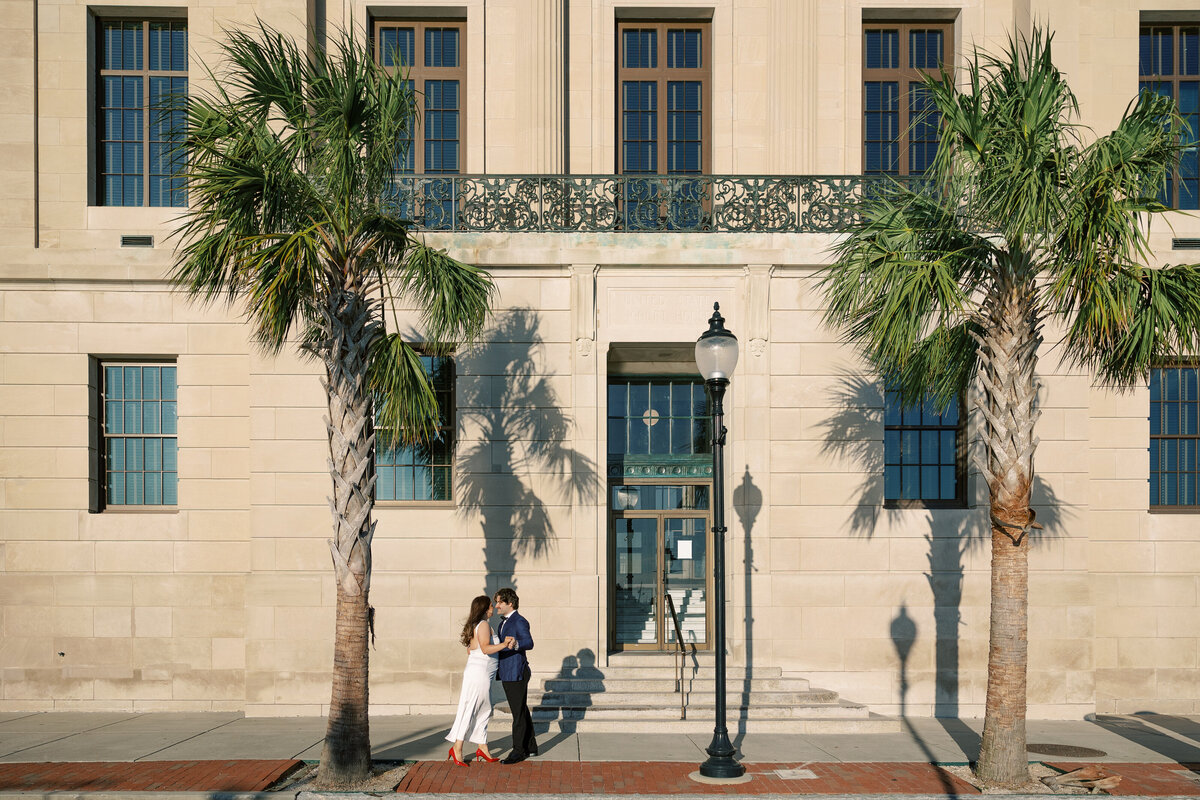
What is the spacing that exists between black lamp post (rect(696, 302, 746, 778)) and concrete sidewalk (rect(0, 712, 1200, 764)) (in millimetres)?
992

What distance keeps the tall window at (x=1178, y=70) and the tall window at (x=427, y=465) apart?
12.3 meters

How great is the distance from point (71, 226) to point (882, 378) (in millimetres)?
12789

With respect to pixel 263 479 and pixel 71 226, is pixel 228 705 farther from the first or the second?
pixel 71 226

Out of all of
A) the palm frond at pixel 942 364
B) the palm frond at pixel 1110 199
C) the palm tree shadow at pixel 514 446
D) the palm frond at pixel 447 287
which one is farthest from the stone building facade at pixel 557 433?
the palm frond at pixel 1110 199

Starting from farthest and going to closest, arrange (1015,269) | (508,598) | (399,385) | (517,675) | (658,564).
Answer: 1. (658,564)
2. (508,598)
3. (517,675)
4. (1015,269)
5. (399,385)

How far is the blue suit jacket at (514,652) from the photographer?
11.7 metres

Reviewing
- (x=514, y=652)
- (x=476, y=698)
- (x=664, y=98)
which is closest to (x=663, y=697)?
(x=514, y=652)

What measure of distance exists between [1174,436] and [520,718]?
11601mm

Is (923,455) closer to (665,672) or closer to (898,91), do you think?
(665,672)

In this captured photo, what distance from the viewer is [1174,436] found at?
16.3m

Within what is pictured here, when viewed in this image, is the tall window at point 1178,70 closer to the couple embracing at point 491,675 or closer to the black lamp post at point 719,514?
the black lamp post at point 719,514

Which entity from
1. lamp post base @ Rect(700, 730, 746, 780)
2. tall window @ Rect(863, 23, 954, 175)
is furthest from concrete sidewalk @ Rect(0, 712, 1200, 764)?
tall window @ Rect(863, 23, 954, 175)

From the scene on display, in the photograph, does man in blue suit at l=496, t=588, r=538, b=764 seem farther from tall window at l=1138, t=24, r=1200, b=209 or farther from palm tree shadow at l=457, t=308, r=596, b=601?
tall window at l=1138, t=24, r=1200, b=209

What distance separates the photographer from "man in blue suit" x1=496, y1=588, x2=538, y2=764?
11602 mm
